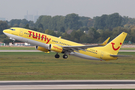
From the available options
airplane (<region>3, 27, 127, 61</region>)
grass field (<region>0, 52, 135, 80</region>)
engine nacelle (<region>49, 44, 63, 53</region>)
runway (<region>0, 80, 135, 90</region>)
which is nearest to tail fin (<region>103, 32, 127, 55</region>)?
airplane (<region>3, 27, 127, 61</region>)

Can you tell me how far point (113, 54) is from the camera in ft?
160

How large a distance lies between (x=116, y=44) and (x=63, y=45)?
10.8 meters

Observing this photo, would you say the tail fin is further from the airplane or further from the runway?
the runway

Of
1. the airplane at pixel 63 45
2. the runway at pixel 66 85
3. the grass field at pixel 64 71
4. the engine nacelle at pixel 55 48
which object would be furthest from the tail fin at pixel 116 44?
the runway at pixel 66 85

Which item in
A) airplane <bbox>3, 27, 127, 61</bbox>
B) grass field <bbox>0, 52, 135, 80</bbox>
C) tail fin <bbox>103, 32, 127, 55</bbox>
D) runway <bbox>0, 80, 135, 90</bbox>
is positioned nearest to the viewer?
runway <bbox>0, 80, 135, 90</bbox>

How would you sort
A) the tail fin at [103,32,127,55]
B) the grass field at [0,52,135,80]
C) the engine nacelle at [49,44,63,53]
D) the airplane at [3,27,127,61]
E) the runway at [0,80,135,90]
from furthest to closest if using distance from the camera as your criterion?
the tail fin at [103,32,127,55]
the engine nacelle at [49,44,63,53]
the airplane at [3,27,127,61]
the grass field at [0,52,135,80]
the runway at [0,80,135,90]

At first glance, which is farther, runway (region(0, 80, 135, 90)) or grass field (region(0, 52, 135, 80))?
grass field (region(0, 52, 135, 80))

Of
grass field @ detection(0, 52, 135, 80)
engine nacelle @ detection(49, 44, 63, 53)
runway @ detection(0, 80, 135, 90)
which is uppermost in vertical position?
engine nacelle @ detection(49, 44, 63, 53)

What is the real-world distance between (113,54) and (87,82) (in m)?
23.3

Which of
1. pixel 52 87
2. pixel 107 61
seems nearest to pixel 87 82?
pixel 52 87

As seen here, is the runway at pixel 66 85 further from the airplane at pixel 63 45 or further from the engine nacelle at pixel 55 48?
the engine nacelle at pixel 55 48

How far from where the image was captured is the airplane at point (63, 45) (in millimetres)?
44969

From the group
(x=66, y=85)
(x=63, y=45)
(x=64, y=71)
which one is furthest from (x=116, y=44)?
(x=66, y=85)

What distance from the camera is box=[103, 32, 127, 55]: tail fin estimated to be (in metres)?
47.0
